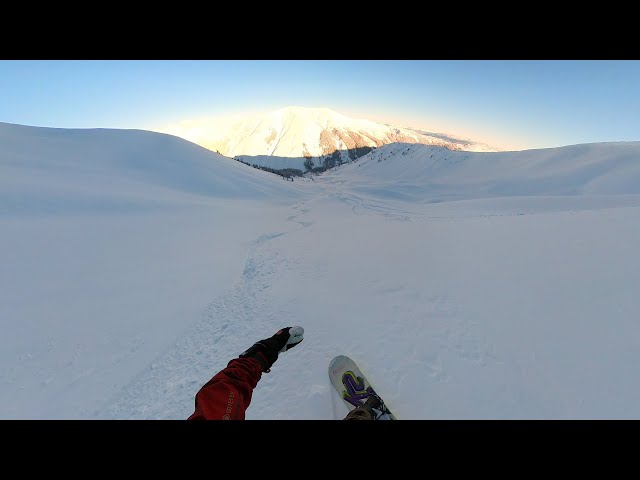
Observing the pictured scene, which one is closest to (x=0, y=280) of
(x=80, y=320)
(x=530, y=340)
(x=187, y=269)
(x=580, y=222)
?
(x=80, y=320)

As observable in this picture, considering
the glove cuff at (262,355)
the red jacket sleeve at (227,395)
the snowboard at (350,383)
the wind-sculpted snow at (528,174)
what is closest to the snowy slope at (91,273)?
the glove cuff at (262,355)

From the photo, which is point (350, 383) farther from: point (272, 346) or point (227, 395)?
point (227, 395)

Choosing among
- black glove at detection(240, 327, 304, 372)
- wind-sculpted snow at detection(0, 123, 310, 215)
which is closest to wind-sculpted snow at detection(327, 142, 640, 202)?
wind-sculpted snow at detection(0, 123, 310, 215)

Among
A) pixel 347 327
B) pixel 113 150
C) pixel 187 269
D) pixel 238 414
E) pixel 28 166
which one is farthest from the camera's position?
pixel 113 150

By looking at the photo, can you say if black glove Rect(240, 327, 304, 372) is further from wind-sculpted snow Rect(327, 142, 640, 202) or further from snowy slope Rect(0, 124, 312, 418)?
wind-sculpted snow Rect(327, 142, 640, 202)

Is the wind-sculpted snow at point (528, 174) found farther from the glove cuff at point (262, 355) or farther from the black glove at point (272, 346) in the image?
the glove cuff at point (262, 355)
